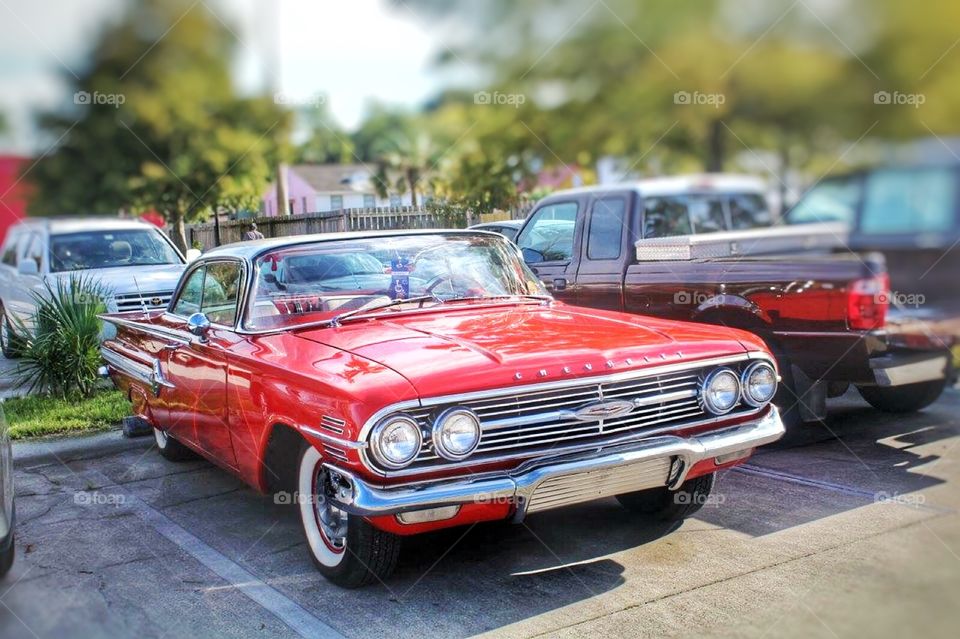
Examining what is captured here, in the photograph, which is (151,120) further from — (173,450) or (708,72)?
(173,450)

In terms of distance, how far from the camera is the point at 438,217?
4059 mm

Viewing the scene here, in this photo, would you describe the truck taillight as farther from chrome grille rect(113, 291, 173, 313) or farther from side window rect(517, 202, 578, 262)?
chrome grille rect(113, 291, 173, 313)

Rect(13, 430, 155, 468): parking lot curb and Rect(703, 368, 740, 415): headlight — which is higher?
Rect(703, 368, 740, 415): headlight

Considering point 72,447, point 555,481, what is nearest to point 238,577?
point 555,481

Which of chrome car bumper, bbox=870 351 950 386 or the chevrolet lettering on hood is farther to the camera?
the chevrolet lettering on hood

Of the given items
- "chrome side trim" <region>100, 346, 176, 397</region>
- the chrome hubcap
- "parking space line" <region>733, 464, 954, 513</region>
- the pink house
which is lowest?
"parking space line" <region>733, 464, 954, 513</region>

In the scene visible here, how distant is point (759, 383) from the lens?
11.7 ft

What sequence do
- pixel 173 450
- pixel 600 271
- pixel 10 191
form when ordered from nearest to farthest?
pixel 10 191, pixel 173 450, pixel 600 271

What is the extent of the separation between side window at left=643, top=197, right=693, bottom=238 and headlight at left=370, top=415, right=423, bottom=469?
167cm

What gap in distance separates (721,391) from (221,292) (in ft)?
7.98

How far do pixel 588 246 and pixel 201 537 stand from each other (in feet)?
8.89

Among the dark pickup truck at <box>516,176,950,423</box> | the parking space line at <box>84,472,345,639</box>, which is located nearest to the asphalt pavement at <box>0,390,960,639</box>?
the parking space line at <box>84,472,345,639</box>

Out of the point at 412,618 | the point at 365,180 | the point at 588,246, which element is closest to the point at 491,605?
the point at 412,618

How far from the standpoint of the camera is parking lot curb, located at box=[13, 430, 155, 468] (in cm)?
552
